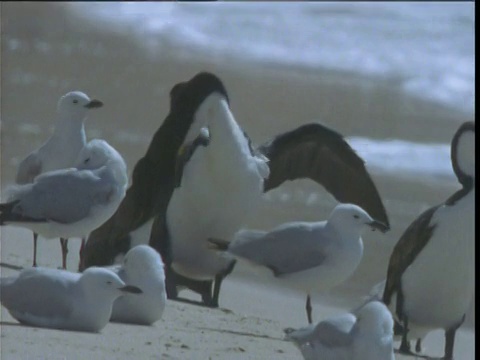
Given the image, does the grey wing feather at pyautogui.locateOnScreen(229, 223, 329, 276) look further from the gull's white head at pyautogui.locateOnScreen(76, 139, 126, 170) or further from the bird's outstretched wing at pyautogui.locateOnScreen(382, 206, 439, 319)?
the gull's white head at pyautogui.locateOnScreen(76, 139, 126, 170)

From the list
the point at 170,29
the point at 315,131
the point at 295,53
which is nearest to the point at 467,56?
the point at 295,53

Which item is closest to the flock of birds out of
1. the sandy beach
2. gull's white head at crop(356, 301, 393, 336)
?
gull's white head at crop(356, 301, 393, 336)

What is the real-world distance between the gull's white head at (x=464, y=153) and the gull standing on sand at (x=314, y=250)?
582 mm

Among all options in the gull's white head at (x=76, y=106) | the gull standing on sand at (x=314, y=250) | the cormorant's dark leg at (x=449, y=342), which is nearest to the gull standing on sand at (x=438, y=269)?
the cormorant's dark leg at (x=449, y=342)

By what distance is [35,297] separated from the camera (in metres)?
6.43

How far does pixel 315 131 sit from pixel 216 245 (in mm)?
1653

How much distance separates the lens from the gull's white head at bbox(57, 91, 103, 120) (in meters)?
9.28

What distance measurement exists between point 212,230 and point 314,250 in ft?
3.94

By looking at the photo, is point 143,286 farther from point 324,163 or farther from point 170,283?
point 324,163

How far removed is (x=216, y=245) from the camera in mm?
7906

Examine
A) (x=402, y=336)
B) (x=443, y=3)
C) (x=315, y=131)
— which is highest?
(x=315, y=131)

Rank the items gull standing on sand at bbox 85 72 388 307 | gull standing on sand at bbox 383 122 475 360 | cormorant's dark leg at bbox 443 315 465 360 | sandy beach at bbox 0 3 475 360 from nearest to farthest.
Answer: sandy beach at bbox 0 3 475 360, gull standing on sand at bbox 383 122 475 360, cormorant's dark leg at bbox 443 315 465 360, gull standing on sand at bbox 85 72 388 307

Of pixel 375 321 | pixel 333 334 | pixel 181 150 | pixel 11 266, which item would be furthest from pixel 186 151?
pixel 375 321

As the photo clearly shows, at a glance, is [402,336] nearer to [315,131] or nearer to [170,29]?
[315,131]
